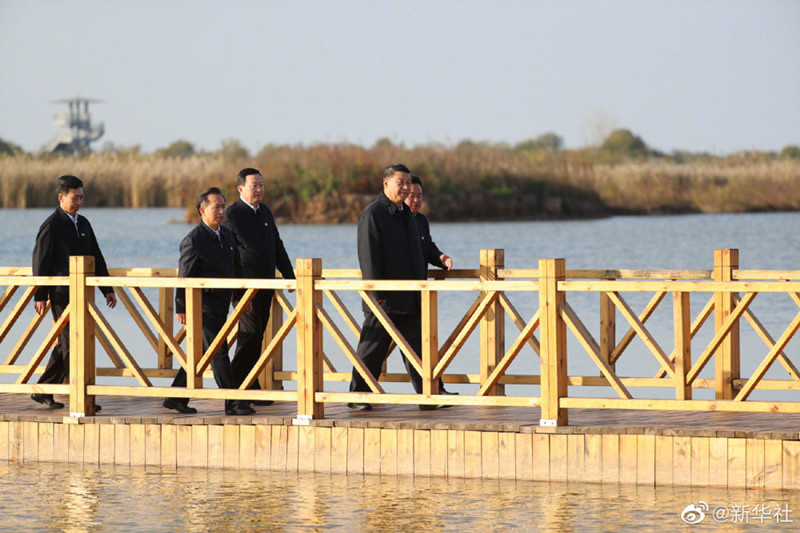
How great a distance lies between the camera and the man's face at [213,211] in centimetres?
901

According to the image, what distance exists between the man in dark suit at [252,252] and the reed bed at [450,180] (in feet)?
82.9

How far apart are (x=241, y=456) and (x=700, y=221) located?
3070 centimetres

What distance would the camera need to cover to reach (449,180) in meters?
36.2

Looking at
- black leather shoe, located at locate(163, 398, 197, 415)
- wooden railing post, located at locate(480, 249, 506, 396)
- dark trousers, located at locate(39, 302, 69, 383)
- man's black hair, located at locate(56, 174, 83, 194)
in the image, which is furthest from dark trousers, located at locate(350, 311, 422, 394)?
man's black hair, located at locate(56, 174, 83, 194)

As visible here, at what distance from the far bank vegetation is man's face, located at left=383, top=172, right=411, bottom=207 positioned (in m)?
25.7

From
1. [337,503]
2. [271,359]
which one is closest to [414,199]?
[271,359]

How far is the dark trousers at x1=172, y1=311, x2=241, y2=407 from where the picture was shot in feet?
29.2

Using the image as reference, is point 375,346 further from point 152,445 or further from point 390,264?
point 152,445

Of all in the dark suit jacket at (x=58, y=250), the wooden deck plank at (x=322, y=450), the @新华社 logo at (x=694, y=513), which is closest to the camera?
the @新华社 logo at (x=694, y=513)

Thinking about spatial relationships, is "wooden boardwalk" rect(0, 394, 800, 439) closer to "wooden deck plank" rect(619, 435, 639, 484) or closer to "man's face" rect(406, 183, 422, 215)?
"wooden deck plank" rect(619, 435, 639, 484)

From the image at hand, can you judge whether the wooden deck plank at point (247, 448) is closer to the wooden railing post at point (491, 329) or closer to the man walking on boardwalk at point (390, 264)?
the man walking on boardwalk at point (390, 264)

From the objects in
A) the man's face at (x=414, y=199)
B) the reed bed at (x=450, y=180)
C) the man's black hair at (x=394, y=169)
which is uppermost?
the reed bed at (x=450, y=180)

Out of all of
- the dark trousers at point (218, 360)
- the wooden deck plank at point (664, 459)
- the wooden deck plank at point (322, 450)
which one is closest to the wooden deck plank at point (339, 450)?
the wooden deck plank at point (322, 450)

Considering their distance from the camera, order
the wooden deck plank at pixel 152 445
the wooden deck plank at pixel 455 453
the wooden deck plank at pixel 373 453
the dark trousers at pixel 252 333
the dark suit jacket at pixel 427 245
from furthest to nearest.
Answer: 1. the dark suit jacket at pixel 427 245
2. the dark trousers at pixel 252 333
3. the wooden deck plank at pixel 152 445
4. the wooden deck plank at pixel 373 453
5. the wooden deck plank at pixel 455 453
